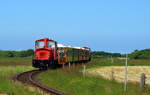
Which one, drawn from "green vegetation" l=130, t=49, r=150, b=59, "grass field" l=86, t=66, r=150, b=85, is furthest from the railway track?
"green vegetation" l=130, t=49, r=150, b=59

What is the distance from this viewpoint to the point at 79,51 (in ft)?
229

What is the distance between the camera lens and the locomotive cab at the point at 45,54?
49.8 meters

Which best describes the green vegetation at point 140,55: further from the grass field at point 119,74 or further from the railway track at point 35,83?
the railway track at point 35,83

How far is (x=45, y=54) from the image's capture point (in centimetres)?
4984

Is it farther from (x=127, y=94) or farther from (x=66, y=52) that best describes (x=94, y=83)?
(x=66, y=52)

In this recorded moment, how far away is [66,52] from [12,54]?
98.0 metres

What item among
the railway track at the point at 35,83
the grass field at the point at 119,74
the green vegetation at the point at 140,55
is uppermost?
the green vegetation at the point at 140,55

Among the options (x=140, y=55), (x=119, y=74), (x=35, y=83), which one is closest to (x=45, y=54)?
(x=119, y=74)

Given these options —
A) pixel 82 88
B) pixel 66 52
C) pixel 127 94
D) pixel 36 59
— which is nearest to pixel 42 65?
pixel 36 59

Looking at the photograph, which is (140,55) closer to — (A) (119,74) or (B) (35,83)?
(A) (119,74)

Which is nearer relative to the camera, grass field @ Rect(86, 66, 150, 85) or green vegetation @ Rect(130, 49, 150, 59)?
grass field @ Rect(86, 66, 150, 85)

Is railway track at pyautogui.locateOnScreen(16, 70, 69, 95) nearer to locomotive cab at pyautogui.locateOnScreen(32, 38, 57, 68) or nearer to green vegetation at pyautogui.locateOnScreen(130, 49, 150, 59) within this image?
locomotive cab at pyautogui.locateOnScreen(32, 38, 57, 68)

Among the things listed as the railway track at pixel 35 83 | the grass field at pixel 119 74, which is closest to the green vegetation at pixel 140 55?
the grass field at pixel 119 74

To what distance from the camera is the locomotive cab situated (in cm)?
4978
